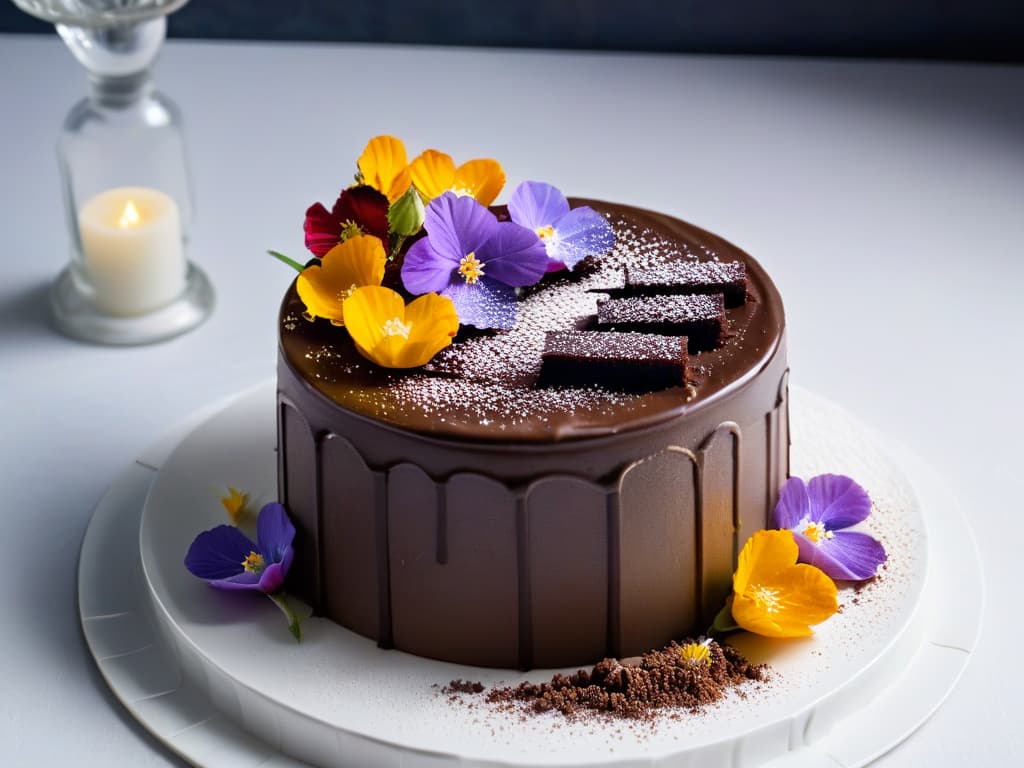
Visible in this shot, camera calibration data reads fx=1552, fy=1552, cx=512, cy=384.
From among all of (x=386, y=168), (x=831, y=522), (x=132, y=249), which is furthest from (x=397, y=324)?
(x=132, y=249)

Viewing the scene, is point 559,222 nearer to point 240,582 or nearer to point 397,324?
point 397,324

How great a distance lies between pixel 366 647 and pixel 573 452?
0.39m

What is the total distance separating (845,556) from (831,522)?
83mm

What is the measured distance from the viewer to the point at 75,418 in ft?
8.52

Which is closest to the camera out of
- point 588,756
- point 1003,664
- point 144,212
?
point 588,756

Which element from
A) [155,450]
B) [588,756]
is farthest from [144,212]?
[588,756]

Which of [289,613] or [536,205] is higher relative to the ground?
[536,205]

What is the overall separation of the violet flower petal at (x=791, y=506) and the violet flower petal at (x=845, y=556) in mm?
27

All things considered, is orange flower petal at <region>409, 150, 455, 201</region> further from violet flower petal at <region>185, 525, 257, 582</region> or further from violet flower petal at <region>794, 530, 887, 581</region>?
violet flower petal at <region>794, 530, 887, 581</region>

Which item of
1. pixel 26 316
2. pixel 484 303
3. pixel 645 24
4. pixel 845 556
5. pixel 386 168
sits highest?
pixel 386 168

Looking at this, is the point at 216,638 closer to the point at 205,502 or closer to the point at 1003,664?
the point at 205,502

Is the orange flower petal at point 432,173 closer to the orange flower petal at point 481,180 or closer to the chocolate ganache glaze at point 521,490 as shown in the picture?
the orange flower petal at point 481,180

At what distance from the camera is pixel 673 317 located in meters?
1.96

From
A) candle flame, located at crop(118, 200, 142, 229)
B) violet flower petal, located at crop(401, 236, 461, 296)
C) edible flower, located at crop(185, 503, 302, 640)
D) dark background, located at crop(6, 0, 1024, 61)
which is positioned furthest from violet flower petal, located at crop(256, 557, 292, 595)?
dark background, located at crop(6, 0, 1024, 61)
